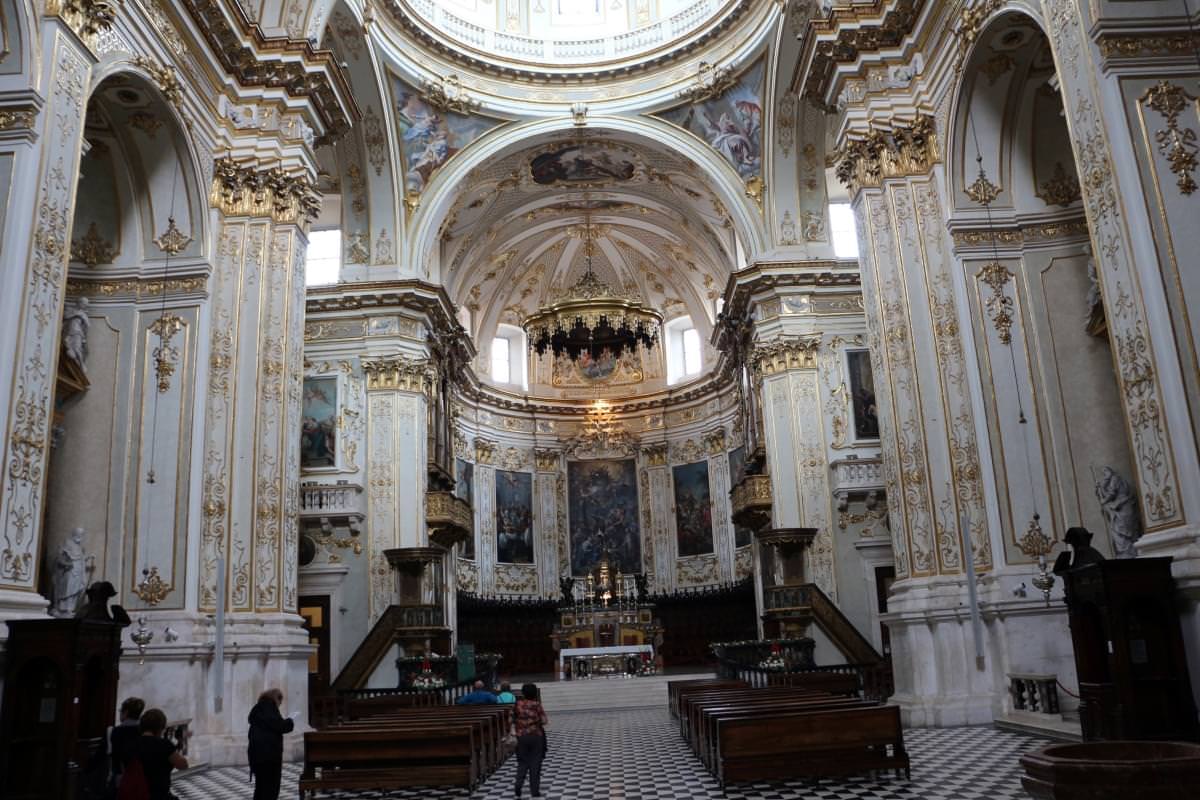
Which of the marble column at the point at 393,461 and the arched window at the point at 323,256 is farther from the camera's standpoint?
the arched window at the point at 323,256

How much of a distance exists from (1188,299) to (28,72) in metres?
9.06

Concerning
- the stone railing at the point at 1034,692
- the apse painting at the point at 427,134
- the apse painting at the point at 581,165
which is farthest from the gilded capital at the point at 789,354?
the stone railing at the point at 1034,692

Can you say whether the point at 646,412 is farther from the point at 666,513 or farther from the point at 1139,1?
the point at 1139,1

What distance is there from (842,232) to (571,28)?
26.2 ft

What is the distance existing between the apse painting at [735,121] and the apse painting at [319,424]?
31.8 feet

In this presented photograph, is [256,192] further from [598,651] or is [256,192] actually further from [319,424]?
[598,651]

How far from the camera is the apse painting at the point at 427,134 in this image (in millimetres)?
21250

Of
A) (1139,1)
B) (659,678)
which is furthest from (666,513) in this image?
(1139,1)

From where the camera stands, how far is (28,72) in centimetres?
812

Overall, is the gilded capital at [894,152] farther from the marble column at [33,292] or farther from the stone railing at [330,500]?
the stone railing at [330,500]

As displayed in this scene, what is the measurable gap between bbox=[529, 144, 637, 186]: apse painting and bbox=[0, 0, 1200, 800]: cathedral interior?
0.38ft

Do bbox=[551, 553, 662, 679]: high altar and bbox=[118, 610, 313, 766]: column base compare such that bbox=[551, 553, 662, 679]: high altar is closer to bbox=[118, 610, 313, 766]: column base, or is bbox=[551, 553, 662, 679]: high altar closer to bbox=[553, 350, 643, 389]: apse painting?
bbox=[553, 350, 643, 389]: apse painting

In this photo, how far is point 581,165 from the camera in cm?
2492

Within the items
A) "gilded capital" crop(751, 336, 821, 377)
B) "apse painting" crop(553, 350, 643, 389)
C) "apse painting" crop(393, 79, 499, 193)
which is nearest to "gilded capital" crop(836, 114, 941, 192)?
"gilded capital" crop(751, 336, 821, 377)
